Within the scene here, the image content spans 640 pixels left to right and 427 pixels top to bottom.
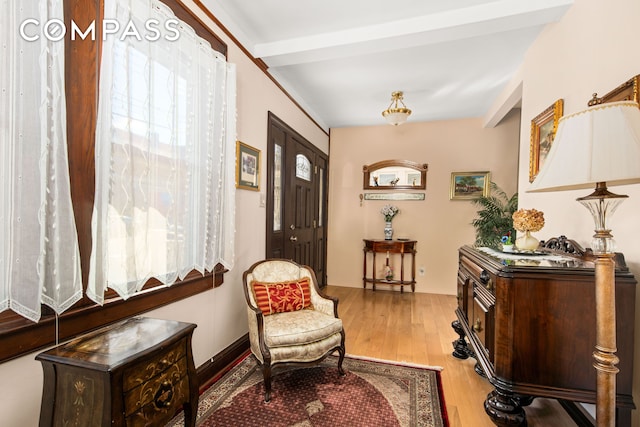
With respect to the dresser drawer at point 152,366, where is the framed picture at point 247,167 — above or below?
above

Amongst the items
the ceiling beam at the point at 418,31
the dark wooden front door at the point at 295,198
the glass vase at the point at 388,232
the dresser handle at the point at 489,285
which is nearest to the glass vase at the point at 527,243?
the dresser handle at the point at 489,285

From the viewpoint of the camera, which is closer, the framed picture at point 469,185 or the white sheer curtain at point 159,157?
the white sheer curtain at point 159,157

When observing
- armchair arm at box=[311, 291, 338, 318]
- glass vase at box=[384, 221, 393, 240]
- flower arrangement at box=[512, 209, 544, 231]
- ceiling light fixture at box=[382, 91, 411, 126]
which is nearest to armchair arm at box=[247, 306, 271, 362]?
armchair arm at box=[311, 291, 338, 318]

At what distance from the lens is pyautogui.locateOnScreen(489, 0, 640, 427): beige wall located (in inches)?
54.7

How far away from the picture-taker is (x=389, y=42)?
2.37 meters

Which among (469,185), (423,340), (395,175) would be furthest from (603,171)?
(395,175)

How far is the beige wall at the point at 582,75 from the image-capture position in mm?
1390

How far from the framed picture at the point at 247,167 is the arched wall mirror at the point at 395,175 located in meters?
2.67

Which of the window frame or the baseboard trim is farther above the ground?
the window frame

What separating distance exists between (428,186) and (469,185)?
608 millimetres

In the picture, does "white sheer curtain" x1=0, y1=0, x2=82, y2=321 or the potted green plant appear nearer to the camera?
"white sheer curtain" x1=0, y1=0, x2=82, y2=321

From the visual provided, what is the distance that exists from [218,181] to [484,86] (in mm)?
3253

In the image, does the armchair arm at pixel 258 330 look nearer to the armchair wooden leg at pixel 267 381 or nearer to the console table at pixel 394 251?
the armchair wooden leg at pixel 267 381

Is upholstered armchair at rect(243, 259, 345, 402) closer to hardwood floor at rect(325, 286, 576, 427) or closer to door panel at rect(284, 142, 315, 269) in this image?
hardwood floor at rect(325, 286, 576, 427)
